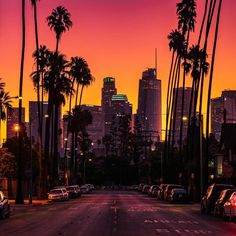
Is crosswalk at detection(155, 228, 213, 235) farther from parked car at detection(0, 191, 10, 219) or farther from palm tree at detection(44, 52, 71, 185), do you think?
palm tree at detection(44, 52, 71, 185)

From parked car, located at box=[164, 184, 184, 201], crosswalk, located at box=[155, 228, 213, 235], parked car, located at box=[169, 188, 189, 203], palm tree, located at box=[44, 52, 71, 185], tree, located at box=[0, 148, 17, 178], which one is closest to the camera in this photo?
crosswalk, located at box=[155, 228, 213, 235]

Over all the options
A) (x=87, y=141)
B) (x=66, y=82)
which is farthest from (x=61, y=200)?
(x=87, y=141)

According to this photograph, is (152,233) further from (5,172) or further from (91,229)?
(5,172)

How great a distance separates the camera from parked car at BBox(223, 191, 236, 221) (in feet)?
115

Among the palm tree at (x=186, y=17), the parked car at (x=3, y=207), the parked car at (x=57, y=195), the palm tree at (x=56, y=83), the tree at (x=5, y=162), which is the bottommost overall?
the parked car at (x=57, y=195)

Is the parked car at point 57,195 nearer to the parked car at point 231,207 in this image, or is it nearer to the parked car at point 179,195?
the parked car at point 179,195

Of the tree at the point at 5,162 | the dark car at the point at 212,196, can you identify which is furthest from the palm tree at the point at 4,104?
the dark car at the point at 212,196

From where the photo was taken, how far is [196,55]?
256 ft

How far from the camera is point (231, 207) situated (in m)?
35.5

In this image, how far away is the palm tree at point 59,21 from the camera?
84250mm

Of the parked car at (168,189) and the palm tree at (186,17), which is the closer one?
the parked car at (168,189)

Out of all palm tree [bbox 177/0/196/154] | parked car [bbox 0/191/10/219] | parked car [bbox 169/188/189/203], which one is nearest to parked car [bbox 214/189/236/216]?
parked car [bbox 0/191/10/219]

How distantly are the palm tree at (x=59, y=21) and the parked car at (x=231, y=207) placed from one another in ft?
166

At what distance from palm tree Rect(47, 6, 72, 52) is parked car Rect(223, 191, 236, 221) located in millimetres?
50530
